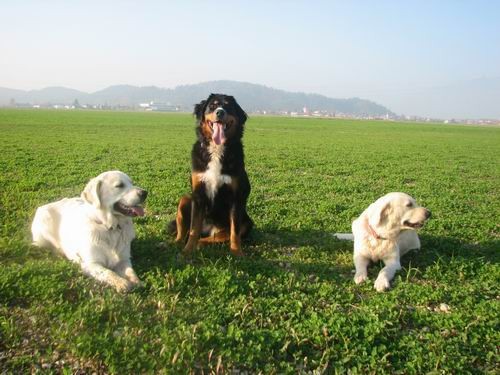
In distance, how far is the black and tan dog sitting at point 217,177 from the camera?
588cm

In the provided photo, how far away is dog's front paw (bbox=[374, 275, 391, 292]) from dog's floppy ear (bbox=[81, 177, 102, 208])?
133 inches

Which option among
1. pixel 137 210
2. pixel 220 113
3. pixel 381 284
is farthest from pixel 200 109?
pixel 381 284

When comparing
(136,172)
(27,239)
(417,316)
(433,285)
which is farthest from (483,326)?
(136,172)

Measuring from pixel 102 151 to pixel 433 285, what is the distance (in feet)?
55.6

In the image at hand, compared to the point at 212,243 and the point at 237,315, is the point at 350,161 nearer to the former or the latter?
the point at 212,243

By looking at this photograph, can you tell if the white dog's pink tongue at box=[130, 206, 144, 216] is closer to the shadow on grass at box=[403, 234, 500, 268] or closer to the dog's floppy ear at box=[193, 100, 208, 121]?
the dog's floppy ear at box=[193, 100, 208, 121]

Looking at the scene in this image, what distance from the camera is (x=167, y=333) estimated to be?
354 cm

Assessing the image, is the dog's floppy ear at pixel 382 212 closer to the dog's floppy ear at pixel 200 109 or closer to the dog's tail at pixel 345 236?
the dog's tail at pixel 345 236

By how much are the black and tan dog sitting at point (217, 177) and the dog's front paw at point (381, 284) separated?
1873 millimetres

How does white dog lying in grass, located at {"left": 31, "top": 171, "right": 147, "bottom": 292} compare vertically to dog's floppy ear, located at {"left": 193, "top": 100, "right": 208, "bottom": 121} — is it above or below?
below

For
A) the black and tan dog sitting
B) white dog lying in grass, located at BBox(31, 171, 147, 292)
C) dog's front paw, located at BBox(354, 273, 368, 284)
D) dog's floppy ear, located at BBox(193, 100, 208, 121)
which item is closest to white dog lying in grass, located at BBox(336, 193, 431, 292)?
dog's front paw, located at BBox(354, 273, 368, 284)

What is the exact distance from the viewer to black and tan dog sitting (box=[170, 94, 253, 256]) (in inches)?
232

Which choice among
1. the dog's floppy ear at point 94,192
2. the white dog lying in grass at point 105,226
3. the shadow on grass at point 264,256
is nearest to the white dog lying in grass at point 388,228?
the shadow on grass at point 264,256

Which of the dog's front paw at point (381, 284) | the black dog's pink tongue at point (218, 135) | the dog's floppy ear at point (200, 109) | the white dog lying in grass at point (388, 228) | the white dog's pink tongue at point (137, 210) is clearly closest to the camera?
the dog's front paw at point (381, 284)
